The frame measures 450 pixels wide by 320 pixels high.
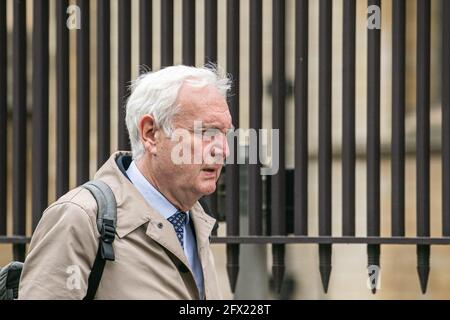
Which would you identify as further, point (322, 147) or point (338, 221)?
point (338, 221)

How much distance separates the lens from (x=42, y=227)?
2410 mm

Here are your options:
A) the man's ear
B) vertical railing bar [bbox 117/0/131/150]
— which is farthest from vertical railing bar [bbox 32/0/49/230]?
the man's ear

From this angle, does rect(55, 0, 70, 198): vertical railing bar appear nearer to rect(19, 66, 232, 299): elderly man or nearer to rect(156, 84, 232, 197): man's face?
rect(19, 66, 232, 299): elderly man

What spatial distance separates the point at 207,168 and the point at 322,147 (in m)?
2.52

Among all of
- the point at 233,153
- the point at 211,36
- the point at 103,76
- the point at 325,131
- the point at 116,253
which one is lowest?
the point at 116,253

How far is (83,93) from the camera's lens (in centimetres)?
522

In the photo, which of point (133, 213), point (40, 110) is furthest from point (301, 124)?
point (133, 213)

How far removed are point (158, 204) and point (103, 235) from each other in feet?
0.93

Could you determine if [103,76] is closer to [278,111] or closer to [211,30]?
[211,30]

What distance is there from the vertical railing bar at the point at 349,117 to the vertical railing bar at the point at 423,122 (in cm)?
31

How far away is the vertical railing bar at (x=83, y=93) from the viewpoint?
5.21 meters
